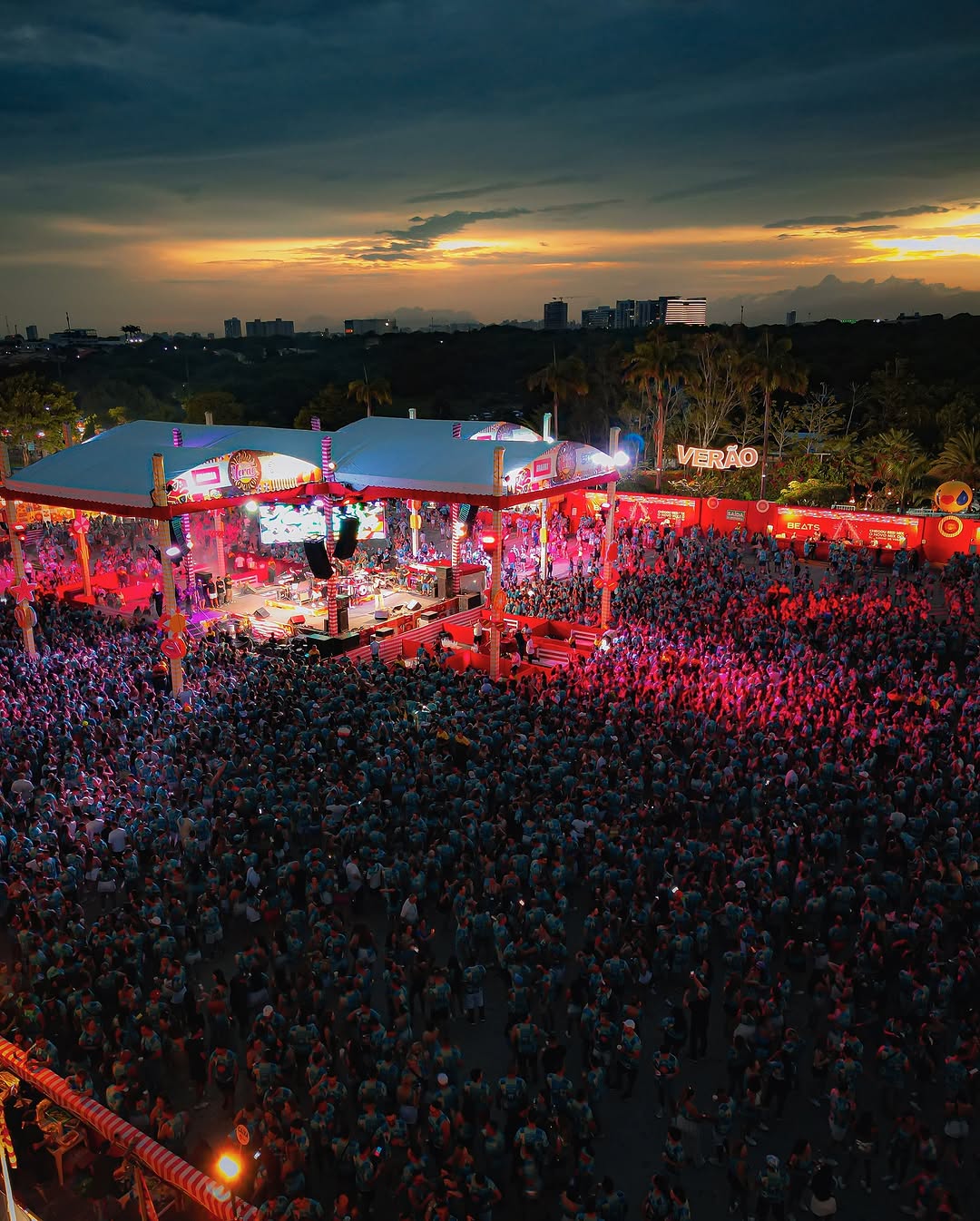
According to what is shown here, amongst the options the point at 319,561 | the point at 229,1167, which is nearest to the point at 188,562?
the point at 319,561

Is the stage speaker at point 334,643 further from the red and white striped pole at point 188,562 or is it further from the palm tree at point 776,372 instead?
the palm tree at point 776,372

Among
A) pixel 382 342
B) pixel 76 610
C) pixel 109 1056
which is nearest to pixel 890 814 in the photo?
pixel 109 1056

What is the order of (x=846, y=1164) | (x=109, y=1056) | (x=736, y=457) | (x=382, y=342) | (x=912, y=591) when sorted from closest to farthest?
(x=846, y=1164)
(x=109, y=1056)
(x=912, y=591)
(x=736, y=457)
(x=382, y=342)

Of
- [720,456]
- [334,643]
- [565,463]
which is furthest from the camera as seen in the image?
[720,456]

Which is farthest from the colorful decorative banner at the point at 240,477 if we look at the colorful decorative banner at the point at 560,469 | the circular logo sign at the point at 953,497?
the circular logo sign at the point at 953,497

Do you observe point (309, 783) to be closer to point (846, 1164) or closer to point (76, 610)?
point (846, 1164)

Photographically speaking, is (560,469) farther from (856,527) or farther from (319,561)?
(856,527)
